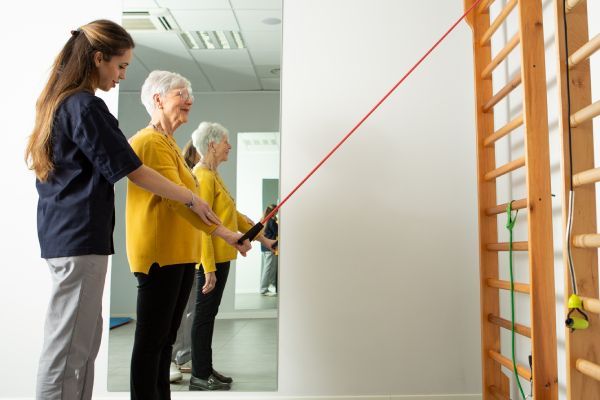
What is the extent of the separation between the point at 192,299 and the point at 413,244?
42.4 inches

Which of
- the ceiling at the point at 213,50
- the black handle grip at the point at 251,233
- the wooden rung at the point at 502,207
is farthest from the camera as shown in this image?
the ceiling at the point at 213,50

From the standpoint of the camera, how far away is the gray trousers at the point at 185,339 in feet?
8.04

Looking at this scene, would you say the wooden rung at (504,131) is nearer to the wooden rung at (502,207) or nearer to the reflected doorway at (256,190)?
the wooden rung at (502,207)

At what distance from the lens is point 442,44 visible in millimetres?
2580

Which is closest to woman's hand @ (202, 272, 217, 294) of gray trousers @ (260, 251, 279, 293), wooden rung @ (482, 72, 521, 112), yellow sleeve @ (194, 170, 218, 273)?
yellow sleeve @ (194, 170, 218, 273)

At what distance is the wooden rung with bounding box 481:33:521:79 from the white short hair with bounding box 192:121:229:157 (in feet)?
3.99

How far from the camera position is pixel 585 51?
1333 mm

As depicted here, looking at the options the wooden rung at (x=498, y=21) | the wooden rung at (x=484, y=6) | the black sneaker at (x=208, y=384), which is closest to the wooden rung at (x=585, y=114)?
the wooden rung at (x=498, y=21)

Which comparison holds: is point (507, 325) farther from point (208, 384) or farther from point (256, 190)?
point (208, 384)

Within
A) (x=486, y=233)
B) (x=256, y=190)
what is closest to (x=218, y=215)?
(x=256, y=190)

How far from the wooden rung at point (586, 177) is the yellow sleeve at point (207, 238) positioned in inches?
60.2

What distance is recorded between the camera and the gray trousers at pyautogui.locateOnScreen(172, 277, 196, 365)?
2451 millimetres

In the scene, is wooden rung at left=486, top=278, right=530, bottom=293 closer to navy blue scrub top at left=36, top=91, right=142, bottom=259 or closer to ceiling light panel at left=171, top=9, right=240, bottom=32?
navy blue scrub top at left=36, top=91, right=142, bottom=259

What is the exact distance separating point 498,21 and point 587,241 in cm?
114
